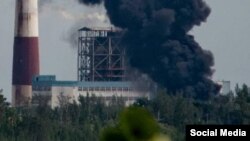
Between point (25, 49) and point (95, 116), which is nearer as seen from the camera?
point (95, 116)

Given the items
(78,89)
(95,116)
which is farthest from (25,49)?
(95,116)

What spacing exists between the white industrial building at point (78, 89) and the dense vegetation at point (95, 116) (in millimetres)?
10870

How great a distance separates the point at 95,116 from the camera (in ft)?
325

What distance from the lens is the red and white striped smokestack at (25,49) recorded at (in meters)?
127

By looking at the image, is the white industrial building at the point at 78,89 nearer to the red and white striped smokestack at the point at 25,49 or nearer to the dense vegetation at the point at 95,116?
the red and white striped smokestack at the point at 25,49

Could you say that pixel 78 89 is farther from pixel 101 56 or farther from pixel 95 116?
pixel 95 116

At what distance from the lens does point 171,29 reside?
130m

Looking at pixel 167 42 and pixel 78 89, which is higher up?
pixel 167 42

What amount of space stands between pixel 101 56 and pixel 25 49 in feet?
36.0

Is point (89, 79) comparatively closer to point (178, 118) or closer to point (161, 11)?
point (161, 11)

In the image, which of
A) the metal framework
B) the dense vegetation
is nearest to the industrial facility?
the metal framework

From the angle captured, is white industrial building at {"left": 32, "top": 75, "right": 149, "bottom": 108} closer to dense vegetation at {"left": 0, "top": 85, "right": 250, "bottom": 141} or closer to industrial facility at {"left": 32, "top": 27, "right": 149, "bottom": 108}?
industrial facility at {"left": 32, "top": 27, "right": 149, "bottom": 108}

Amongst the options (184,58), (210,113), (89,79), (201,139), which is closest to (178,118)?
(210,113)

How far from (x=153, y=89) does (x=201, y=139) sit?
114m
